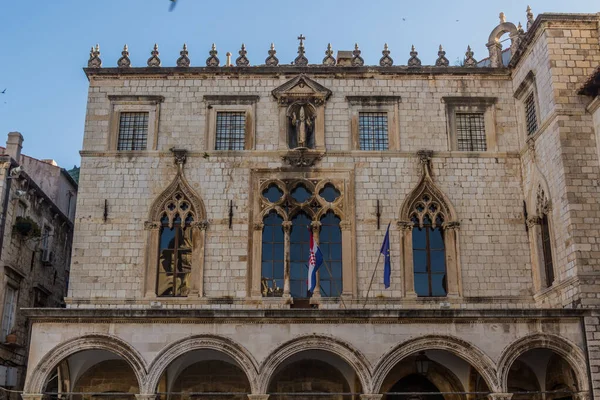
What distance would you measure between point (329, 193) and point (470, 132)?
478cm

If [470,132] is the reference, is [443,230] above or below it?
below

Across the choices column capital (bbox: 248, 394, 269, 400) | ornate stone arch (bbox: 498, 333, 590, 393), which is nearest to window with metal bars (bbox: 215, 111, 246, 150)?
column capital (bbox: 248, 394, 269, 400)

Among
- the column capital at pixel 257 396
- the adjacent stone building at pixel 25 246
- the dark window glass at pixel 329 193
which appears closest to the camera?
the column capital at pixel 257 396

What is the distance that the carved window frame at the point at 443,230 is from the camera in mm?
20875

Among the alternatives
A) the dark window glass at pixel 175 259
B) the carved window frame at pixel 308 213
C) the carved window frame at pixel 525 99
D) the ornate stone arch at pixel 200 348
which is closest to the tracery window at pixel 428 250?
the carved window frame at pixel 308 213

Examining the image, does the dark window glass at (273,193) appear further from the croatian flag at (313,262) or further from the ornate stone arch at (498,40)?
the ornate stone arch at (498,40)

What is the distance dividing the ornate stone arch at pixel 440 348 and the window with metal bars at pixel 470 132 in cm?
690

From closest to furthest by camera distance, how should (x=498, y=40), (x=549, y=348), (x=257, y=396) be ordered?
(x=257, y=396), (x=549, y=348), (x=498, y=40)

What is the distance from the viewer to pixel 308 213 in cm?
2177

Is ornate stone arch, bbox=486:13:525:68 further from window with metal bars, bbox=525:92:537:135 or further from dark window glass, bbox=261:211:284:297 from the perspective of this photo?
dark window glass, bbox=261:211:284:297

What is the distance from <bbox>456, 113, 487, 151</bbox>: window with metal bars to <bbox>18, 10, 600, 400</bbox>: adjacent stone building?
0.16ft

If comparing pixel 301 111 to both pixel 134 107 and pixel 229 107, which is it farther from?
pixel 134 107

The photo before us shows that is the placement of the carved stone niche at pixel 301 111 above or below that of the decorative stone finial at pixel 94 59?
below

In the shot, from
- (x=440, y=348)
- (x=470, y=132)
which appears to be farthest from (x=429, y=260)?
(x=470, y=132)
